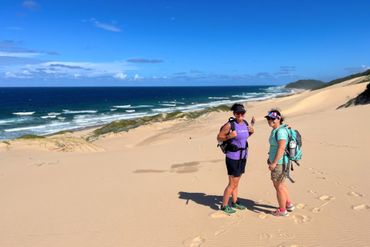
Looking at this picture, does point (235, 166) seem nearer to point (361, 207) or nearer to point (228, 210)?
point (228, 210)

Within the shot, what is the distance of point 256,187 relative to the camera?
316 inches

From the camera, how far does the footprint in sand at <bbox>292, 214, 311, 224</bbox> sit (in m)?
5.87

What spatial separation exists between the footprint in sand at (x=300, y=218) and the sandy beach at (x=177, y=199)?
15mm

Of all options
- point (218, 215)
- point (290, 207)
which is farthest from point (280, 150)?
point (218, 215)

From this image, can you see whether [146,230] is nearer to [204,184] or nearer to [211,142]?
[204,184]

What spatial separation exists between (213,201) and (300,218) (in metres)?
1.67

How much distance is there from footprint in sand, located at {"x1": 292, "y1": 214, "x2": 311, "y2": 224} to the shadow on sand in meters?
0.47

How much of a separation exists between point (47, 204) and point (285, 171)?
423cm

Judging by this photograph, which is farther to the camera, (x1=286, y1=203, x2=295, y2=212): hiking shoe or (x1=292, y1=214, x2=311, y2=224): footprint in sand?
(x1=286, y1=203, x2=295, y2=212): hiking shoe

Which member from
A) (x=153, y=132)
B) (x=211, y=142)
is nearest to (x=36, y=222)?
(x=211, y=142)

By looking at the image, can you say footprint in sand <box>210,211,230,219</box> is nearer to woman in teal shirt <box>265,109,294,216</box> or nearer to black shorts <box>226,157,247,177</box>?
black shorts <box>226,157,247,177</box>

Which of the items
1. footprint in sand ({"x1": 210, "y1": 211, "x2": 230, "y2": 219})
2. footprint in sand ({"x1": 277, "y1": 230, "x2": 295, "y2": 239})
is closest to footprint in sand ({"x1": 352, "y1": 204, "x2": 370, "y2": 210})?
footprint in sand ({"x1": 277, "y1": 230, "x2": 295, "y2": 239})

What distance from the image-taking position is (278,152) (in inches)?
224

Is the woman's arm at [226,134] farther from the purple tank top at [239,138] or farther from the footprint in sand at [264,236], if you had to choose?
the footprint in sand at [264,236]
